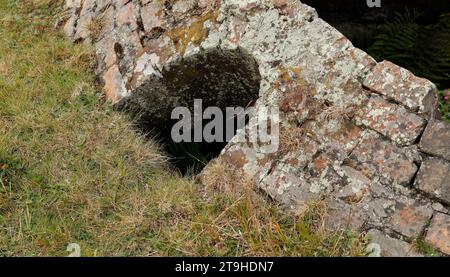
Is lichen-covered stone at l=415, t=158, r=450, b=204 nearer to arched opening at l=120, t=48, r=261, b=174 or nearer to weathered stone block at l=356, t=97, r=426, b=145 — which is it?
weathered stone block at l=356, t=97, r=426, b=145

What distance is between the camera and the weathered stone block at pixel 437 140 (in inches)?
140

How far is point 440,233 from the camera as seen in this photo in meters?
3.38

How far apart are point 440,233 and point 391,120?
0.84m

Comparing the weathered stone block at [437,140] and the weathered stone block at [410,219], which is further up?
the weathered stone block at [437,140]

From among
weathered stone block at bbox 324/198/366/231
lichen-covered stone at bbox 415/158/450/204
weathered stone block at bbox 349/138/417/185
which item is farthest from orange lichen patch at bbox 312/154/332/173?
lichen-covered stone at bbox 415/158/450/204

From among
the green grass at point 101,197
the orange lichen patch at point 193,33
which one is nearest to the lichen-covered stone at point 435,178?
the green grass at point 101,197

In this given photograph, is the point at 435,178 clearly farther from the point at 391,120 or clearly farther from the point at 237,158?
the point at 237,158

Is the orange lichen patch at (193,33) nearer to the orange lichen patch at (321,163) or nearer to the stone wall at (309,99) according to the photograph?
the stone wall at (309,99)

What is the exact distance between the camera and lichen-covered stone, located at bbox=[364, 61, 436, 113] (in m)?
3.74

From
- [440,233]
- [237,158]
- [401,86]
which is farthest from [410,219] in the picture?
[237,158]

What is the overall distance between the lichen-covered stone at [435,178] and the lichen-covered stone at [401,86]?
400mm
